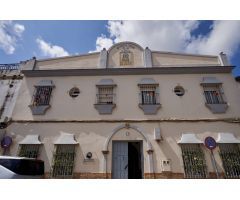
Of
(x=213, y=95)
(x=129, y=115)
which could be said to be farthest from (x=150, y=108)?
(x=213, y=95)

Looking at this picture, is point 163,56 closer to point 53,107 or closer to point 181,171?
point 181,171

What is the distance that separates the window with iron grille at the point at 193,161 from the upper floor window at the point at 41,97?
329 inches

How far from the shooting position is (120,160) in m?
9.06

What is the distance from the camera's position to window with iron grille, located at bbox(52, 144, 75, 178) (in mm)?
8680

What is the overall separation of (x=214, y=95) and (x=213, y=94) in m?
0.08

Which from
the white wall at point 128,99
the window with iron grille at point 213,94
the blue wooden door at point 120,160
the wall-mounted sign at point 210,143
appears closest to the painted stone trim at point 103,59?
the white wall at point 128,99

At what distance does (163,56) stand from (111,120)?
226 inches

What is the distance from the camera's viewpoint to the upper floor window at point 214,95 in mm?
9617

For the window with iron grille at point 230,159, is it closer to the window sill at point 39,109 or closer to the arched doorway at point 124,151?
the arched doorway at point 124,151

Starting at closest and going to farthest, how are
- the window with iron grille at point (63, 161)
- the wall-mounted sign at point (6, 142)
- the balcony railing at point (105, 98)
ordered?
the window with iron grille at point (63, 161), the wall-mounted sign at point (6, 142), the balcony railing at point (105, 98)

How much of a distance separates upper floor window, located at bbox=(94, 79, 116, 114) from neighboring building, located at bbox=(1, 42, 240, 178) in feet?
0.20

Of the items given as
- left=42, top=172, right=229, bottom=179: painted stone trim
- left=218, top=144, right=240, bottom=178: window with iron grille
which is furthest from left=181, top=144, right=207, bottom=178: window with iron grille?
left=218, top=144, right=240, bottom=178: window with iron grille

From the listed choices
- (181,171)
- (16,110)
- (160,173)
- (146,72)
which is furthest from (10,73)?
(181,171)

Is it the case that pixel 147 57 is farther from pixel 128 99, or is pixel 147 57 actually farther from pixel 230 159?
pixel 230 159
